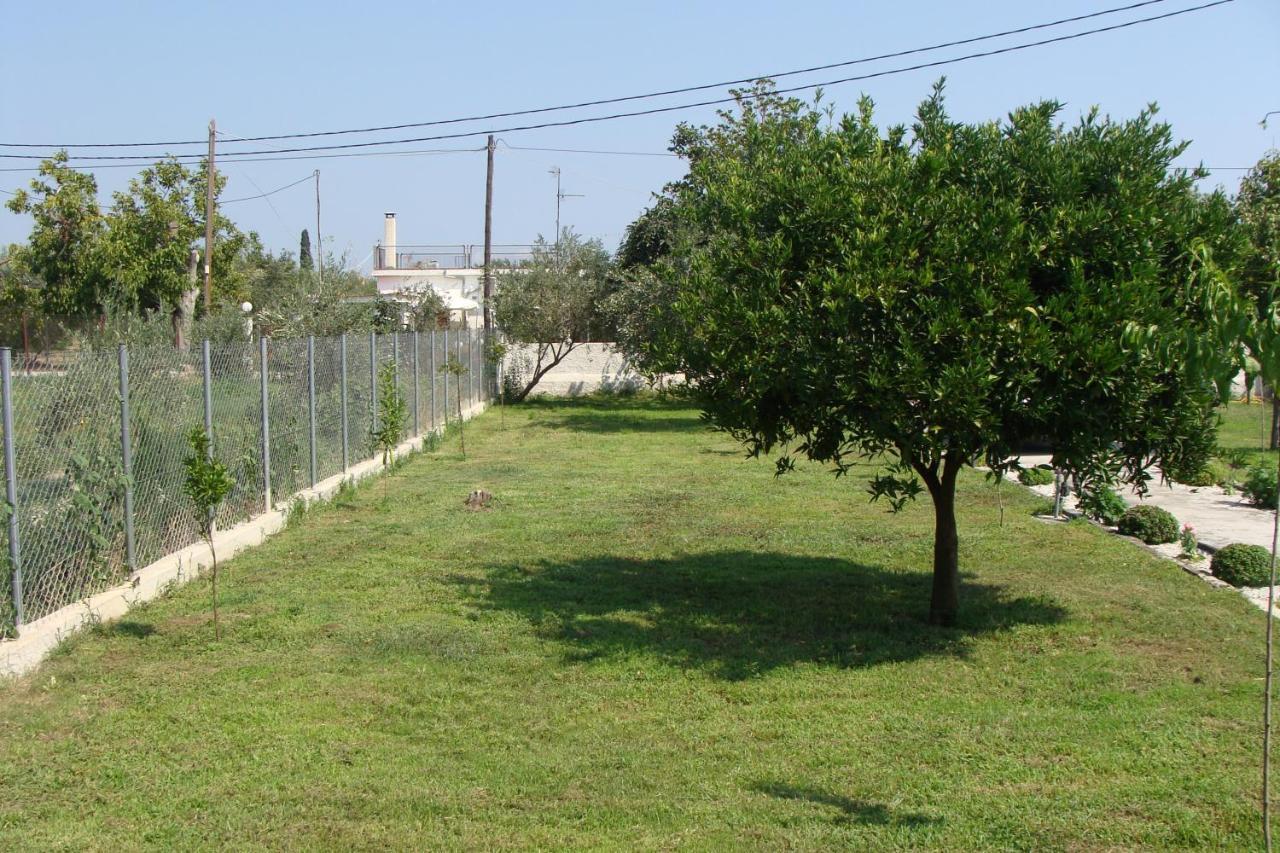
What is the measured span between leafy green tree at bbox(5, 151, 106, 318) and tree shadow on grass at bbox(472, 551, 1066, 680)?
25.1 m

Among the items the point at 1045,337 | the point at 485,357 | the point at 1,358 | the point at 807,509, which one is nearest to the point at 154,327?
the point at 1,358

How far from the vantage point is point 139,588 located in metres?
8.35

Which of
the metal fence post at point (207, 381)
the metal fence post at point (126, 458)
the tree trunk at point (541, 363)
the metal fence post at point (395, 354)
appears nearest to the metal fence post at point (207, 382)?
the metal fence post at point (207, 381)

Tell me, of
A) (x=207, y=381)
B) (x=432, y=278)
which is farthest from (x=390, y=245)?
(x=207, y=381)

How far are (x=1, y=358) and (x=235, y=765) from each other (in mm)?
3119

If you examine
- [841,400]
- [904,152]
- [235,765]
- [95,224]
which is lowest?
[235,765]

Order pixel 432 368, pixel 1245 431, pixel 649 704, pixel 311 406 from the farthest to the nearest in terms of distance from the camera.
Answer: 1. pixel 1245 431
2. pixel 432 368
3. pixel 311 406
4. pixel 649 704

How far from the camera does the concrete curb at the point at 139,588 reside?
21.9ft

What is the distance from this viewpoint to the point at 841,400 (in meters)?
6.92

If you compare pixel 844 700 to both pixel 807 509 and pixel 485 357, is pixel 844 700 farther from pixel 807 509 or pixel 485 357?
pixel 485 357

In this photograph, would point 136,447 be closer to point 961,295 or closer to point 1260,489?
point 961,295

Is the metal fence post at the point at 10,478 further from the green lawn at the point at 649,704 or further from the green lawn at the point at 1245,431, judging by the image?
the green lawn at the point at 1245,431

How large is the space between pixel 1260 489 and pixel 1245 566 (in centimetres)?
538

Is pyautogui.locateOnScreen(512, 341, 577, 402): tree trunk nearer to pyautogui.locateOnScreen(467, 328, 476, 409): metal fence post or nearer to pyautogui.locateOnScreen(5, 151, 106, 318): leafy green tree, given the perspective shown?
pyautogui.locateOnScreen(467, 328, 476, 409): metal fence post
